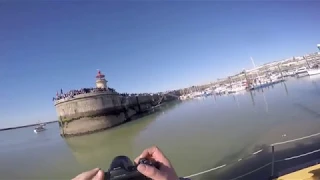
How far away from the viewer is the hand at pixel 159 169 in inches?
37.5

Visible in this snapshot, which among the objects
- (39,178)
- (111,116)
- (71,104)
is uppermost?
(71,104)

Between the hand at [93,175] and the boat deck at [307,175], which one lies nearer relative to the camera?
the hand at [93,175]

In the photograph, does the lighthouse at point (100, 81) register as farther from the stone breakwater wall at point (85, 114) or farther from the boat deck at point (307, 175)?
the boat deck at point (307, 175)

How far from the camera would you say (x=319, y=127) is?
31.8ft

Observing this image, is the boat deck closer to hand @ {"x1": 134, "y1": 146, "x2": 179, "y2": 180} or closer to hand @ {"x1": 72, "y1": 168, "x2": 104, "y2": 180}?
hand @ {"x1": 134, "y1": 146, "x2": 179, "y2": 180}

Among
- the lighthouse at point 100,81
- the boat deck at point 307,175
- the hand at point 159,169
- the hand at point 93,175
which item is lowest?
the boat deck at point 307,175

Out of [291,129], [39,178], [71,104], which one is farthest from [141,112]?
[291,129]

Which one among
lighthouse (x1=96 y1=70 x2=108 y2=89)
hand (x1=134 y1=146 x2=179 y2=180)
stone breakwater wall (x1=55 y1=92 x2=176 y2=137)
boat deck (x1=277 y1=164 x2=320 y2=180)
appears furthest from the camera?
lighthouse (x1=96 y1=70 x2=108 y2=89)

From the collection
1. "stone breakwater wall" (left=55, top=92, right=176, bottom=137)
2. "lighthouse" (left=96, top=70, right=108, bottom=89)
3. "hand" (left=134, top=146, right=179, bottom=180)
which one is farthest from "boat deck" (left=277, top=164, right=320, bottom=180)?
"lighthouse" (left=96, top=70, right=108, bottom=89)

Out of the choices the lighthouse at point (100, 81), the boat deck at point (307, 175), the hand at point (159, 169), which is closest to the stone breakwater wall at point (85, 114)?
the lighthouse at point (100, 81)

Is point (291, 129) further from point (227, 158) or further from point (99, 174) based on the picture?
point (99, 174)

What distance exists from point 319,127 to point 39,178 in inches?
546

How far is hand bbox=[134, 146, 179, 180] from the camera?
0.95 meters

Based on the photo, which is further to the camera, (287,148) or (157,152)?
(287,148)
